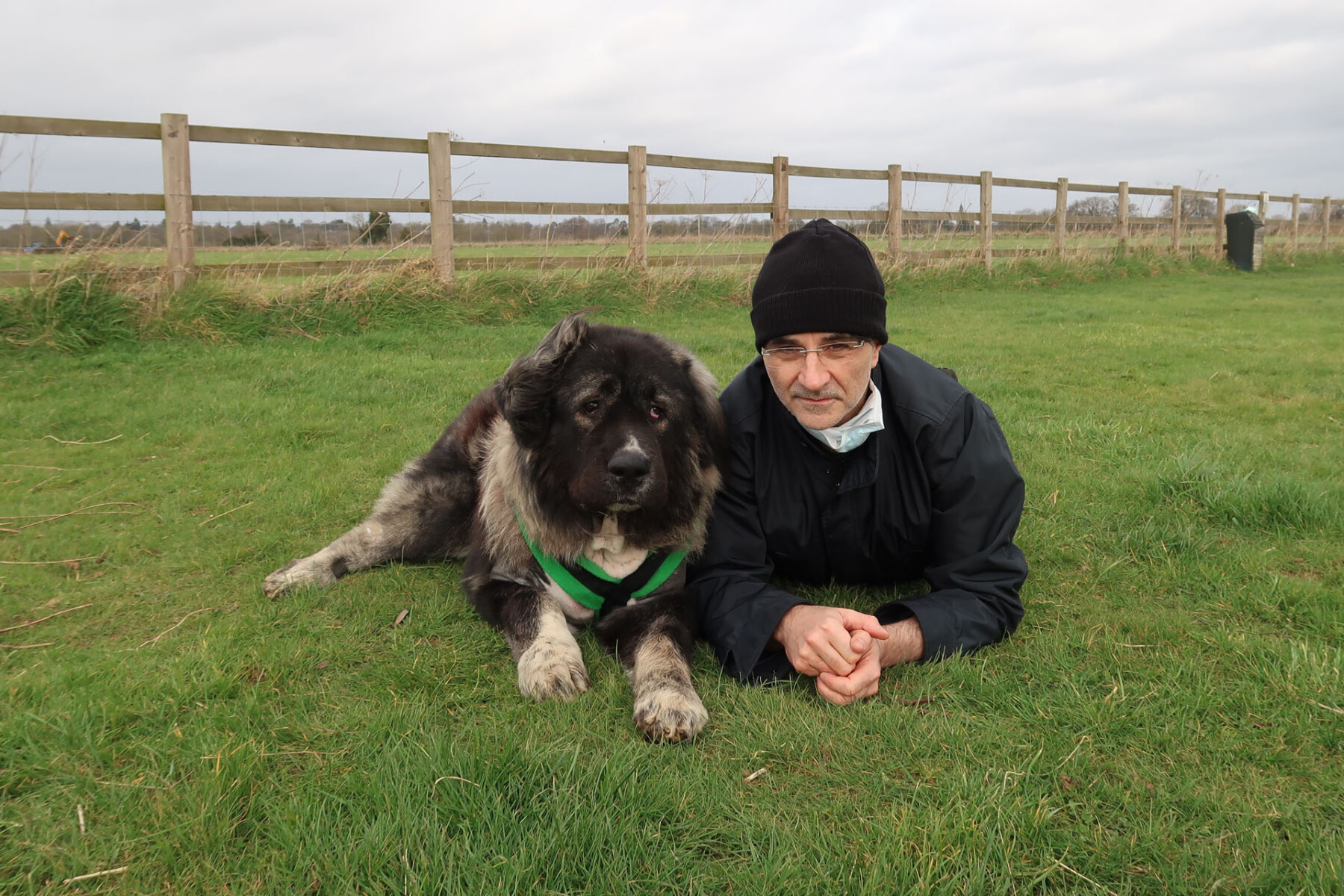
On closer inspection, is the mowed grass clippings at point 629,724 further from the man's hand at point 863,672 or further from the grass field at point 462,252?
the grass field at point 462,252

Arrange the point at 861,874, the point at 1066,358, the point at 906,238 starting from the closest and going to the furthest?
1. the point at 861,874
2. the point at 1066,358
3. the point at 906,238

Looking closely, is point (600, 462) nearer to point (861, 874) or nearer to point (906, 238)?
point (861, 874)

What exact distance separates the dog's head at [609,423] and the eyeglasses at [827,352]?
0.50 metres

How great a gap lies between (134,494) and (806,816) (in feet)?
15.5

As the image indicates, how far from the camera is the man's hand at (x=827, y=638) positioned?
9.02 ft

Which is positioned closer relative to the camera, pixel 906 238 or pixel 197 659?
pixel 197 659

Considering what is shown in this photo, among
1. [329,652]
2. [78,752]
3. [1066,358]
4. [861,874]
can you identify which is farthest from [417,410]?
[1066,358]

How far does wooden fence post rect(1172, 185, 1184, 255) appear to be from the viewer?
26703 mm

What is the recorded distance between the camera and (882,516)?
3385 millimetres

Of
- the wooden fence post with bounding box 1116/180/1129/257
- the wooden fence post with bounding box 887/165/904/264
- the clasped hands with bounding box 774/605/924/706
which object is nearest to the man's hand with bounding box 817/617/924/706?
the clasped hands with bounding box 774/605/924/706

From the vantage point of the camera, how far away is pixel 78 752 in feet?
8.16

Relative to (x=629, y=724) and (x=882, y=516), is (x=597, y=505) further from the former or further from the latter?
(x=882, y=516)

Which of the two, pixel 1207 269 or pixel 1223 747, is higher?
pixel 1207 269

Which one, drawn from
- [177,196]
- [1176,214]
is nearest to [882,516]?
[177,196]
